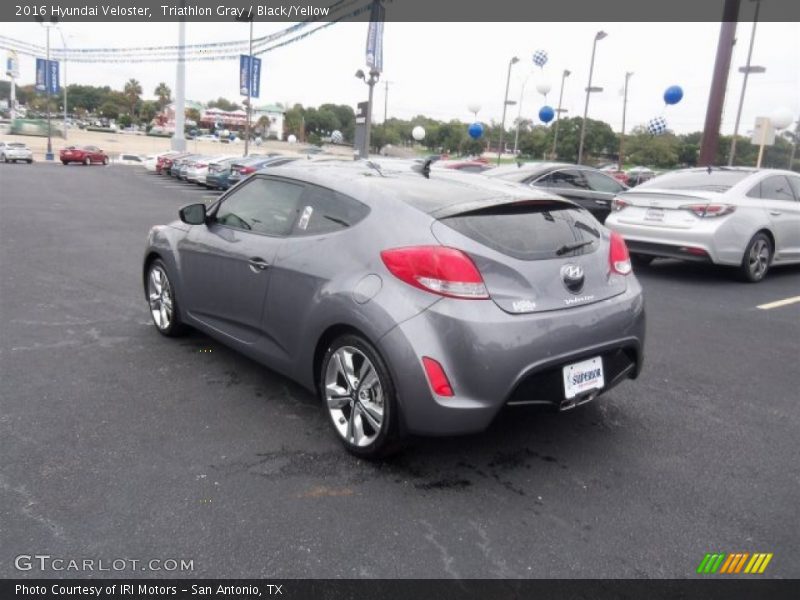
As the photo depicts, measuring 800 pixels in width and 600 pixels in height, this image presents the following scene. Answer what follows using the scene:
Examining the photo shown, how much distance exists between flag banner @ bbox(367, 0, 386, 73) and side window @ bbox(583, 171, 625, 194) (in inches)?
528

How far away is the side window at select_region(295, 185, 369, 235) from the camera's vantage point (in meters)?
3.41

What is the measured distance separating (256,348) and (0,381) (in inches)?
69.0

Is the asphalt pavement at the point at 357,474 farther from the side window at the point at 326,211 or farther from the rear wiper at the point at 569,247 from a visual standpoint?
the side window at the point at 326,211

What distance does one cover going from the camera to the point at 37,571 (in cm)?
234

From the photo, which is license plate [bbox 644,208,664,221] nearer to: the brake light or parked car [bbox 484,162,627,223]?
parked car [bbox 484,162,627,223]

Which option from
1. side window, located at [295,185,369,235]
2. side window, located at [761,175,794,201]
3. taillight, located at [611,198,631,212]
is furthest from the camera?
taillight, located at [611,198,631,212]

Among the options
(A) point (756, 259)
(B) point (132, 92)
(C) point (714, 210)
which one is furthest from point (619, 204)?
(B) point (132, 92)

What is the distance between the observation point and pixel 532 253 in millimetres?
3160

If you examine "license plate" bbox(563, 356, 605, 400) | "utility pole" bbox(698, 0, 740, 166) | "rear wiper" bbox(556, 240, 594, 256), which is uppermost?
"utility pole" bbox(698, 0, 740, 166)

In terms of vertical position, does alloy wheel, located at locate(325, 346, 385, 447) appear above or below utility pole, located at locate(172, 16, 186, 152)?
below

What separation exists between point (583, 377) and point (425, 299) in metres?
0.94
